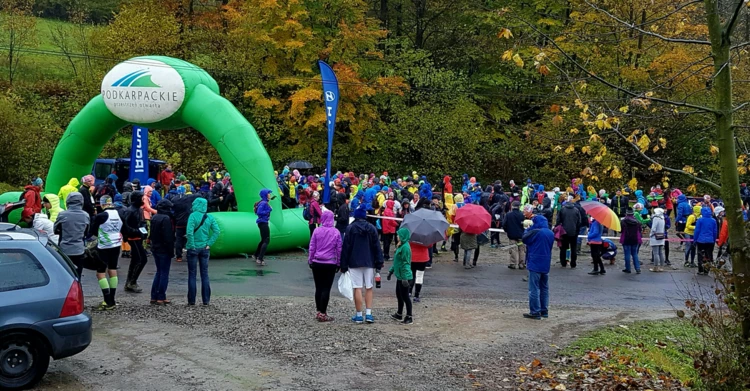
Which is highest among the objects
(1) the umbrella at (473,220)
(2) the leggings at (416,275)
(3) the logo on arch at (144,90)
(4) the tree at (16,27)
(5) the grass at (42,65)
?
(4) the tree at (16,27)

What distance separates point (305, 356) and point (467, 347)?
2343mm

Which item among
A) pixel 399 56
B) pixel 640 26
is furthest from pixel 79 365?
pixel 399 56

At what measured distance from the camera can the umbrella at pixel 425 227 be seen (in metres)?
12.3

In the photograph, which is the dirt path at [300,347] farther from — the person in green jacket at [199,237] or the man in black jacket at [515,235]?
the man in black jacket at [515,235]

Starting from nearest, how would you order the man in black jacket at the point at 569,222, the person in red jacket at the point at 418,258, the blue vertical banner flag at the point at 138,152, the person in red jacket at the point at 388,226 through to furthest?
the person in red jacket at the point at 418,258, the man in black jacket at the point at 569,222, the person in red jacket at the point at 388,226, the blue vertical banner flag at the point at 138,152

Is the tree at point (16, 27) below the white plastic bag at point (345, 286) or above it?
above

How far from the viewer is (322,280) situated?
437 inches

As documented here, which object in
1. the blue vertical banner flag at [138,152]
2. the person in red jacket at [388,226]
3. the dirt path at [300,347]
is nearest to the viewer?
the dirt path at [300,347]

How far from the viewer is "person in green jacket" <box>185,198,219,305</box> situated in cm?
1156

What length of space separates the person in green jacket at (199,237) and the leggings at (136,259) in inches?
54.3

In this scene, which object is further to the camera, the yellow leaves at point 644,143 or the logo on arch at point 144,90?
the logo on arch at point 144,90

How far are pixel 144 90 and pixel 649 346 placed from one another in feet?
45.4

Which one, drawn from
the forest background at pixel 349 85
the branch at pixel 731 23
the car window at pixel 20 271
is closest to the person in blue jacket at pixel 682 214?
the forest background at pixel 349 85

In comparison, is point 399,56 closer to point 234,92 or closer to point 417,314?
point 234,92
